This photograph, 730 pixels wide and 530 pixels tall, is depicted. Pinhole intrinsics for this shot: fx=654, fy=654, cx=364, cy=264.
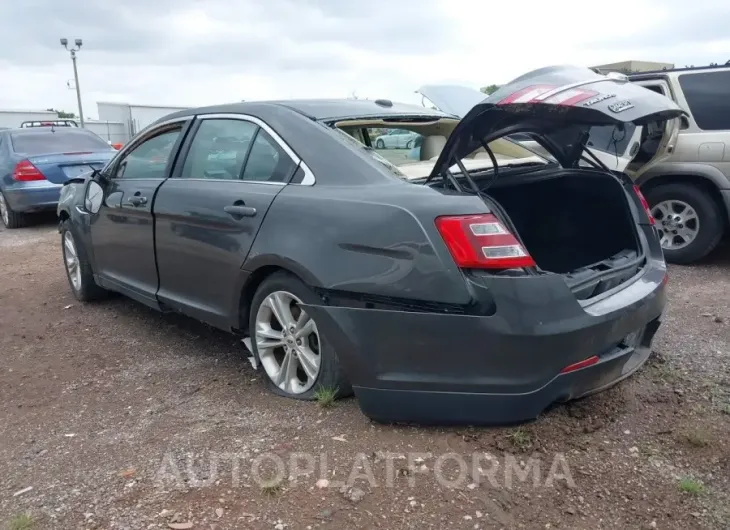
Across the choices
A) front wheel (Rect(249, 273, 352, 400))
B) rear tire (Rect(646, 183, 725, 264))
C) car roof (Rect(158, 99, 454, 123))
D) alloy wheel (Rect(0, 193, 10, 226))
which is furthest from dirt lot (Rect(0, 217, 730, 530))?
alloy wheel (Rect(0, 193, 10, 226))

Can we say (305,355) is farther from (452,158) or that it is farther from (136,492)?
(452,158)

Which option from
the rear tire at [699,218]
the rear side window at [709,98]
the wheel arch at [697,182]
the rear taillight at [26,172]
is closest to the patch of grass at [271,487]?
the rear tire at [699,218]

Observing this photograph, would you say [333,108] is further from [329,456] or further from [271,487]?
[271,487]

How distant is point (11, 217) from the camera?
968cm

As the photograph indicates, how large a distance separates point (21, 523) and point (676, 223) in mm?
5710

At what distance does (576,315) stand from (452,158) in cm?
88

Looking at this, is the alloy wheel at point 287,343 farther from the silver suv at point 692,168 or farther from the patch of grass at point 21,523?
the silver suv at point 692,168

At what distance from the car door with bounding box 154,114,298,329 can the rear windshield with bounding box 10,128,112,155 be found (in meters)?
6.67

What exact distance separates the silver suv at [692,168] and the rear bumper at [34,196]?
7553 millimetres

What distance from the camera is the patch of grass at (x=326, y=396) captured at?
10.1 ft

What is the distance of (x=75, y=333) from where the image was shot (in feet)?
15.4

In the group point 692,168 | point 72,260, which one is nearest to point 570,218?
point 692,168

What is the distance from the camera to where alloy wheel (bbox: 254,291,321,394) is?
317cm

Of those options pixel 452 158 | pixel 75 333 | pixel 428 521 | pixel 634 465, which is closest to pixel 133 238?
pixel 75 333
